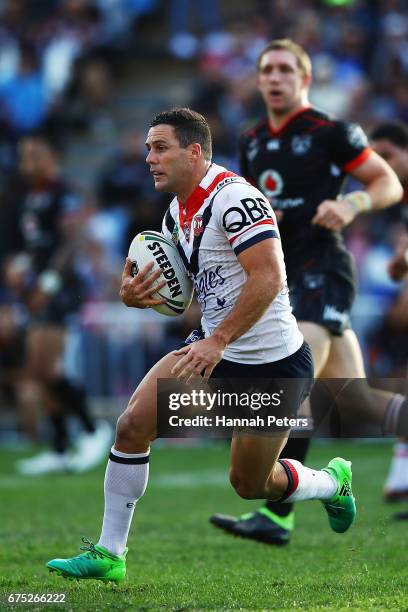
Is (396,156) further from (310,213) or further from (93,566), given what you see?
(93,566)

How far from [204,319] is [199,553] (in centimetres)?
172

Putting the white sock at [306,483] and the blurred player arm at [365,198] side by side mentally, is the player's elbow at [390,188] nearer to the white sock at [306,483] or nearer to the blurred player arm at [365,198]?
the blurred player arm at [365,198]

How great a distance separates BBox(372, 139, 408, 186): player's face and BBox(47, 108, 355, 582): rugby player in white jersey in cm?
262

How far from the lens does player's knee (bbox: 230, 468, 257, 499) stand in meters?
5.61

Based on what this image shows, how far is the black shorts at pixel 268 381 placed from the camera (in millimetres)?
5574

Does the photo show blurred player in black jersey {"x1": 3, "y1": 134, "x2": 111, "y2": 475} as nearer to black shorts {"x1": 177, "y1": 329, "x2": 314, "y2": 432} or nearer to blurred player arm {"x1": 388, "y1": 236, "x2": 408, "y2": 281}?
blurred player arm {"x1": 388, "y1": 236, "x2": 408, "y2": 281}

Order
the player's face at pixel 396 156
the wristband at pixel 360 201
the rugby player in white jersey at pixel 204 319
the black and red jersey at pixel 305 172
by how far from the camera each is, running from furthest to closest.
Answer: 1. the player's face at pixel 396 156
2. the black and red jersey at pixel 305 172
3. the wristband at pixel 360 201
4. the rugby player in white jersey at pixel 204 319

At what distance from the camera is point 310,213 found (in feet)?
23.9

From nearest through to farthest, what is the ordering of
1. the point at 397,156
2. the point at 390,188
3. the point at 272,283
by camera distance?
the point at 272,283
the point at 390,188
the point at 397,156

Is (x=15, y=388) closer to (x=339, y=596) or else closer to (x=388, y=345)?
(x=388, y=345)

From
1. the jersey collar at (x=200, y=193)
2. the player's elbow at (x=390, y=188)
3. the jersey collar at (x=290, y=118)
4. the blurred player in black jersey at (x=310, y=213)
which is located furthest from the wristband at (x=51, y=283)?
the jersey collar at (x=200, y=193)

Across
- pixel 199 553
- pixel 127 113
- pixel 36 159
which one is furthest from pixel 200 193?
pixel 127 113

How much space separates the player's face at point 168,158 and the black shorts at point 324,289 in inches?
77.4

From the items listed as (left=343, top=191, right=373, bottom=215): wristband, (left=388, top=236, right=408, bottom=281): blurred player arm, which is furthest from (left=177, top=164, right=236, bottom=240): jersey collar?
(left=388, top=236, right=408, bottom=281): blurred player arm
